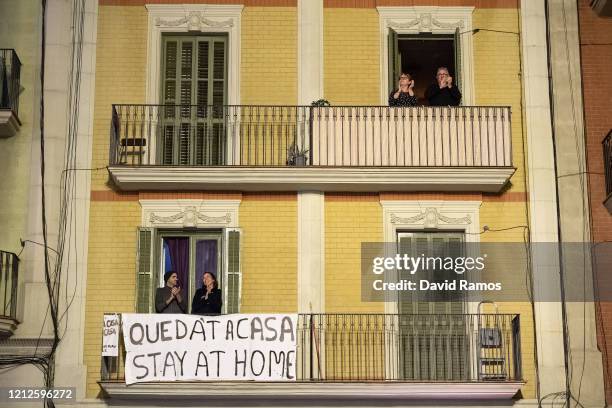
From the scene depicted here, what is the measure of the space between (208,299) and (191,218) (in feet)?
4.33

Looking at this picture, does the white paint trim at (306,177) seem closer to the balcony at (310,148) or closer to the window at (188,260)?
the balcony at (310,148)

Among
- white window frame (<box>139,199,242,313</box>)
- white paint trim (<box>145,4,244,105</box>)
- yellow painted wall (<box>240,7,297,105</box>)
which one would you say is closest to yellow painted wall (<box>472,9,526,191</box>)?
yellow painted wall (<box>240,7,297,105</box>)

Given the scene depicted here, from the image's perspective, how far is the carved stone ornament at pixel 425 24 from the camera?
63.7 feet

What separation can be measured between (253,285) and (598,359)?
5.12 meters

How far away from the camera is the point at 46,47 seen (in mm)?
19078

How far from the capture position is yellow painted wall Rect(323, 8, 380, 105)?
19141mm

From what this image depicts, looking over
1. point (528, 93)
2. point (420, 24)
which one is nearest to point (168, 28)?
point (420, 24)

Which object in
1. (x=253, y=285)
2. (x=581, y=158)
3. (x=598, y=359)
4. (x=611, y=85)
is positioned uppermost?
(x=611, y=85)

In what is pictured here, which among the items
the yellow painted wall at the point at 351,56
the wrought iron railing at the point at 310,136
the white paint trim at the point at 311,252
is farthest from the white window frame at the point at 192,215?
the yellow painted wall at the point at 351,56

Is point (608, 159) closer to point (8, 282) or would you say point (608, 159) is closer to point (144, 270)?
point (144, 270)

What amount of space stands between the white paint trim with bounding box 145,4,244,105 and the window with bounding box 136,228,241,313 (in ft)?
8.12

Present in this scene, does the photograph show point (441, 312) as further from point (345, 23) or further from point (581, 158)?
point (345, 23)

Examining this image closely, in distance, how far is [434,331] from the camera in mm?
18000

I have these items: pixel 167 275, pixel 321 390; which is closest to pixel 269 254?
pixel 167 275
